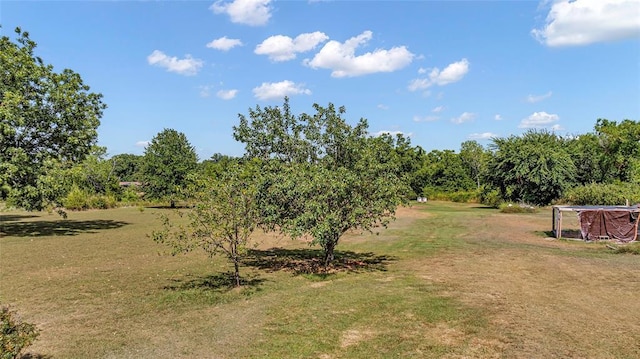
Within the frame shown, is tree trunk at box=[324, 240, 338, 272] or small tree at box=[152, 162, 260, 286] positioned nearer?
small tree at box=[152, 162, 260, 286]

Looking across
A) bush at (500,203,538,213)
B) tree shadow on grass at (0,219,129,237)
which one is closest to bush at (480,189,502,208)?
bush at (500,203,538,213)

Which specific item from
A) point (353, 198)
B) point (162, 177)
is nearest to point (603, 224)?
point (353, 198)

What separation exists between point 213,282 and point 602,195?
47.7 meters

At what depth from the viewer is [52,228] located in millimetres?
34812

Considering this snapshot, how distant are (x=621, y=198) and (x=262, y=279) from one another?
147 feet

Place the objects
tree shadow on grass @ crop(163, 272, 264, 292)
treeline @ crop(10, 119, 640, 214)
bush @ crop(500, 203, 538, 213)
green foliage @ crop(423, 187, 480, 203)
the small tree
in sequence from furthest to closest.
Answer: green foliage @ crop(423, 187, 480, 203) → treeline @ crop(10, 119, 640, 214) → bush @ crop(500, 203, 538, 213) → tree shadow on grass @ crop(163, 272, 264, 292) → the small tree

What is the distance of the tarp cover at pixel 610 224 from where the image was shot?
26.8 m

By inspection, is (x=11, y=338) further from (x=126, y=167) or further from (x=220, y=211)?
(x=126, y=167)

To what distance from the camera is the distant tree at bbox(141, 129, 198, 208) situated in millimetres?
61625

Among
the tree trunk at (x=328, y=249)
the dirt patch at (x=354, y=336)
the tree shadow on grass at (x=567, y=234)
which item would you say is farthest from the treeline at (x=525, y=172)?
the dirt patch at (x=354, y=336)

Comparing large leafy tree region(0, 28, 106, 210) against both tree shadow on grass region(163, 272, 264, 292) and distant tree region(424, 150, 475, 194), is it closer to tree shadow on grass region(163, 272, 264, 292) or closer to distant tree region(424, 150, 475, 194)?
tree shadow on grass region(163, 272, 264, 292)

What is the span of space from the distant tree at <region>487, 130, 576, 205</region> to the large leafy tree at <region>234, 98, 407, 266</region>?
142 feet

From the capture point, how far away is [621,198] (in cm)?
4481

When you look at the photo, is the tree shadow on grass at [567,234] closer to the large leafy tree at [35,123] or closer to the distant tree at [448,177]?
the large leafy tree at [35,123]
